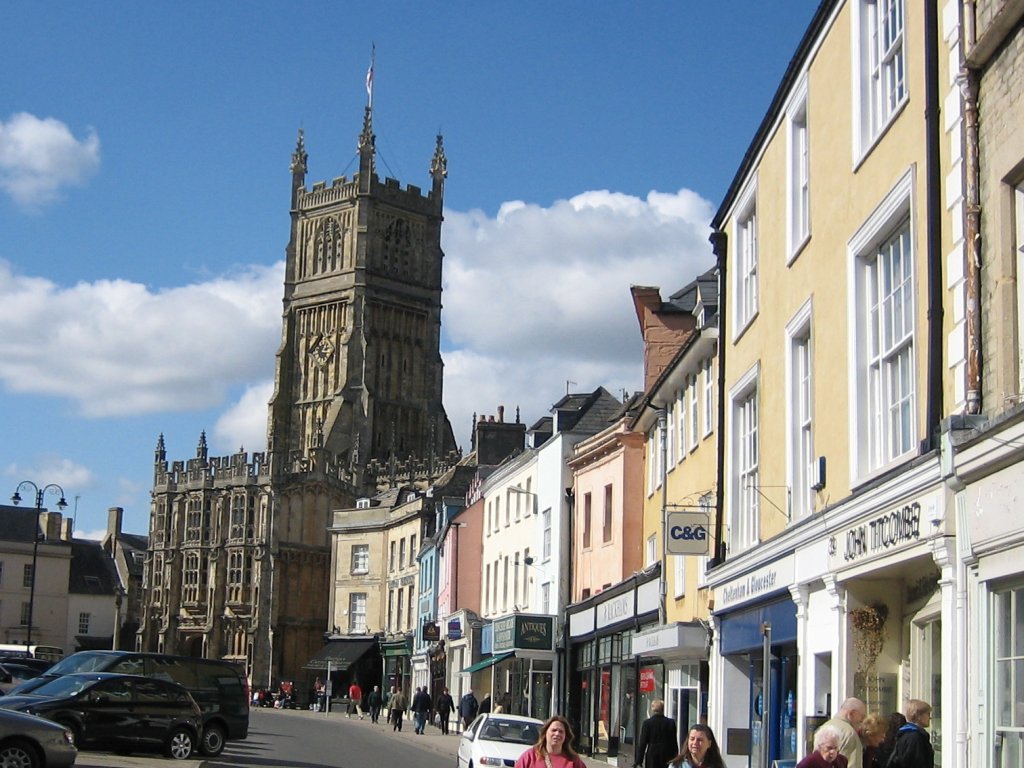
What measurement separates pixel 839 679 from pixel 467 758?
32.8 ft

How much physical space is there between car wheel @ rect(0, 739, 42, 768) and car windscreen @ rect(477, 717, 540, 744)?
300 inches

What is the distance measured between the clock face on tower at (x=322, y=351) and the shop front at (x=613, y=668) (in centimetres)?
8809

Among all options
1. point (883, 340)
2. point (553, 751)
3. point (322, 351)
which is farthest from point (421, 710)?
point (322, 351)

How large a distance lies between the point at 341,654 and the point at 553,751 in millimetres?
71348

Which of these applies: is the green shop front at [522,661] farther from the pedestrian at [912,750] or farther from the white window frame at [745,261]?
the pedestrian at [912,750]

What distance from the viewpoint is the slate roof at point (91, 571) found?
111100 millimetres

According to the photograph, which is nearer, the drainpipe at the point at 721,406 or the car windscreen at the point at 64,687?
the drainpipe at the point at 721,406

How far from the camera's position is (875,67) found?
1544 centimetres

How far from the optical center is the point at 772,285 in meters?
19.6

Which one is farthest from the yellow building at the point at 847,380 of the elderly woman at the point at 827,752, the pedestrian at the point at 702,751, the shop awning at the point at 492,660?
the shop awning at the point at 492,660

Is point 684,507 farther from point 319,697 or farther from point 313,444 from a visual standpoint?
point 313,444

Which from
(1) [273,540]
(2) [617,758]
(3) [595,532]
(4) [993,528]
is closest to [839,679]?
(4) [993,528]

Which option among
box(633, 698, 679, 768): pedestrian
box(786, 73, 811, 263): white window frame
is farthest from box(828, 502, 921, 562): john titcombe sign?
box(786, 73, 811, 263): white window frame

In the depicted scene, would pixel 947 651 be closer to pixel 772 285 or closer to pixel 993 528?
pixel 993 528
